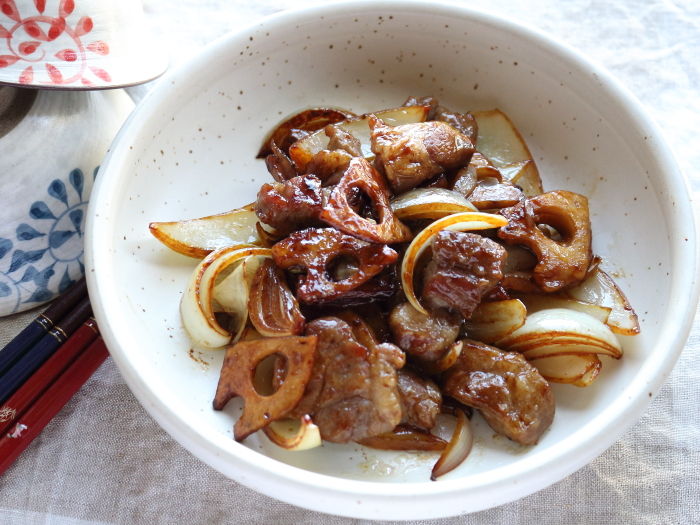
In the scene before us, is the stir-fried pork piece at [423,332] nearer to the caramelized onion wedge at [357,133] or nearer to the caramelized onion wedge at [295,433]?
the caramelized onion wedge at [295,433]

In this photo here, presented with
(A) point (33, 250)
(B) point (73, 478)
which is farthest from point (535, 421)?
(A) point (33, 250)

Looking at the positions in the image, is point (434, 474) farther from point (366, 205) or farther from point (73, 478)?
point (73, 478)

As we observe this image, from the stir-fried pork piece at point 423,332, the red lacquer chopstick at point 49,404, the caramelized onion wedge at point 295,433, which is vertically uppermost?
the stir-fried pork piece at point 423,332

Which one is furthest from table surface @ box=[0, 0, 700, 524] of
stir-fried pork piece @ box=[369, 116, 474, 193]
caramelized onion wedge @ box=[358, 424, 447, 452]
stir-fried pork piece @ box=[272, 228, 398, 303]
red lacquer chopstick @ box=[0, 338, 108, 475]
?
stir-fried pork piece @ box=[369, 116, 474, 193]

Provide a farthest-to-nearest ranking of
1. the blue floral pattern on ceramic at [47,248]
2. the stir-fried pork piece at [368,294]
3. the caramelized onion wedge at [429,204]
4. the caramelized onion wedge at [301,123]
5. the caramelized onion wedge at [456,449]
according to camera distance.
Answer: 1. the caramelized onion wedge at [301,123]
2. the blue floral pattern on ceramic at [47,248]
3. the caramelized onion wedge at [429,204]
4. the stir-fried pork piece at [368,294]
5. the caramelized onion wedge at [456,449]

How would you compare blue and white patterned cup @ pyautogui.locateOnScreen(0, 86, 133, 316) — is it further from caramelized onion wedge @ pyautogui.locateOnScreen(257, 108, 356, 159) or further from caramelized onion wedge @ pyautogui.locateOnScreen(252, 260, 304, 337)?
caramelized onion wedge @ pyautogui.locateOnScreen(252, 260, 304, 337)

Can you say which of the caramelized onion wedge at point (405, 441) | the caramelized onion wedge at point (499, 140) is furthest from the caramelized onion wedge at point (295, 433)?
the caramelized onion wedge at point (499, 140)
